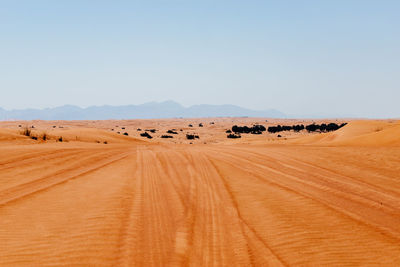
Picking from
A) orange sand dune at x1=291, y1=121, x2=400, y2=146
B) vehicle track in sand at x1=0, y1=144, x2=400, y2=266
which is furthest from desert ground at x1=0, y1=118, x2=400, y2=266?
orange sand dune at x1=291, y1=121, x2=400, y2=146

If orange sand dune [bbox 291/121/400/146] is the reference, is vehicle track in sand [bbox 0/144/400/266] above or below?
below

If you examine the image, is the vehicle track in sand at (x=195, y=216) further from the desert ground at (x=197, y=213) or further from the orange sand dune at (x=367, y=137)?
the orange sand dune at (x=367, y=137)

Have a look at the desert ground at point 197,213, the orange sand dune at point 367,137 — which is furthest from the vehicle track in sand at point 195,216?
the orange sand dune at point 367,137

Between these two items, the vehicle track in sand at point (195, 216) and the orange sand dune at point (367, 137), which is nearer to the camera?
the vehicle track in sand at point (195, 216)

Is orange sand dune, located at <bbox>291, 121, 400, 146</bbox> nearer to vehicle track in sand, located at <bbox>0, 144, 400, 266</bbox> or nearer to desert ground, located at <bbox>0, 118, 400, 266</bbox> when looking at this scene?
desert ground, located at <bbox>0, 118, 400, 266</bbox>

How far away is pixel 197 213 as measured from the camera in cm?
545

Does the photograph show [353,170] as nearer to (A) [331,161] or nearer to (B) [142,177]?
(A) [331,161]

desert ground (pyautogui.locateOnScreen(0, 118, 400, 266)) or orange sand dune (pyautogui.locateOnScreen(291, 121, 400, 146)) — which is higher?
orange sand dune (pyautogui.locateOnScreen(291, 121, 400, 146))

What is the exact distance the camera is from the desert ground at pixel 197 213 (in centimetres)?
393

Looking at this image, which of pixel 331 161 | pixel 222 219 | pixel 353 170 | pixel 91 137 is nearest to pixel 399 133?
pixel 331 161

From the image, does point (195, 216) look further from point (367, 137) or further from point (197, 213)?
point (367, 137)

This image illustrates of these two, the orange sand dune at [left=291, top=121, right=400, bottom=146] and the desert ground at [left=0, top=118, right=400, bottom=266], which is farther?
the orange sand dune at [left=291, top=121, right=400, bottom=146]

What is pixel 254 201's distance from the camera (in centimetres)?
618

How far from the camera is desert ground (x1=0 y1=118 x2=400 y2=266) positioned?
3932mm
